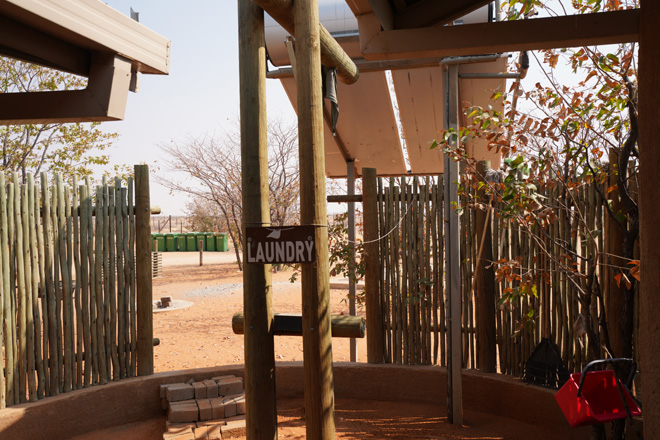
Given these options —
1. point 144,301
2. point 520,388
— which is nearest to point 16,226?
point 144,301

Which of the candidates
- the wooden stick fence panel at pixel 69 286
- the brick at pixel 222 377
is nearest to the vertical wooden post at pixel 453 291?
the brick at pixel 222 377

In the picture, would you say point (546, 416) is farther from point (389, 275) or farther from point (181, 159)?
point (181, 159)

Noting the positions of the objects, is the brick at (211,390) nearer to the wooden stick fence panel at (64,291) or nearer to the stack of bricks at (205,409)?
the stack of bricks at (205,409)

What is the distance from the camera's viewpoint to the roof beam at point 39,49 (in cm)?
239

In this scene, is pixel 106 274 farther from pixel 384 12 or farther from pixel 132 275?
pixel 384 12

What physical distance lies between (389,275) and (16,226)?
3.53m

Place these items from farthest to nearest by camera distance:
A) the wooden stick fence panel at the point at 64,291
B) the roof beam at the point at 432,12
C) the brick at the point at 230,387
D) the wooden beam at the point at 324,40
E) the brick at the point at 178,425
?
the brick at the point at 230,387 < the wooden stick fence panel at the point at 64,291 < the brick at the point at 178,425 < the roof beam at the point at 432,12 < the wooden beam at the point at 324,40

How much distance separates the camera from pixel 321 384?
3100 mm

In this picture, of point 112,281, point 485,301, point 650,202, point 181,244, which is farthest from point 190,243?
point 650,202

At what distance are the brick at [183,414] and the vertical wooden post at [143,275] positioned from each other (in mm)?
727

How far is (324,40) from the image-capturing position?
3598 millimetres

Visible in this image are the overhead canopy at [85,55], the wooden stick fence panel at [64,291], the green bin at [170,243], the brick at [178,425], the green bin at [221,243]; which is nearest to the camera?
the overhead canopy at [85,55]

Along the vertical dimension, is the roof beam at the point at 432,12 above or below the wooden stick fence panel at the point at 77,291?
above

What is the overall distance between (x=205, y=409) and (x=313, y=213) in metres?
2.67
